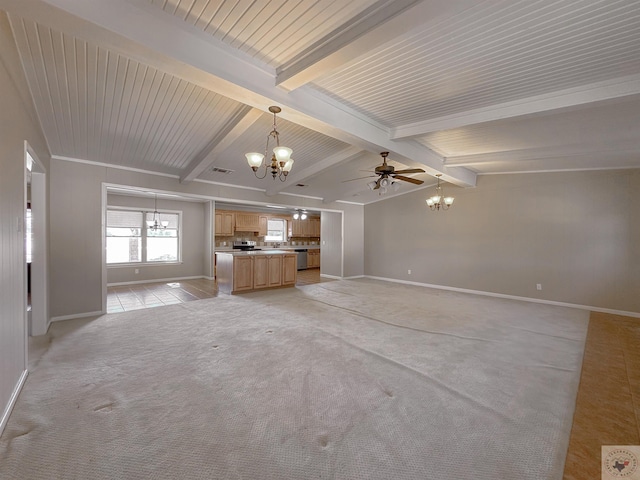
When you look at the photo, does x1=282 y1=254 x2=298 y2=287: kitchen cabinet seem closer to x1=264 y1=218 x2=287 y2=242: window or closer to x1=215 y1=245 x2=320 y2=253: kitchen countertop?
x1=215 y1=245 x2=320 y2=253: kitchen countertop

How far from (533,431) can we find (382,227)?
7.17 meters

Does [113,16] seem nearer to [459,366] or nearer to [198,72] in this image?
[198,72]

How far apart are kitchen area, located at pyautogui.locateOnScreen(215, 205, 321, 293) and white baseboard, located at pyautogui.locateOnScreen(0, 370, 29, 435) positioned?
3.92m

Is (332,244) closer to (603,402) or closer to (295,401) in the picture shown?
(295,401)

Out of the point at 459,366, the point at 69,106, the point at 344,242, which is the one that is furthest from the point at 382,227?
the point at 69,106

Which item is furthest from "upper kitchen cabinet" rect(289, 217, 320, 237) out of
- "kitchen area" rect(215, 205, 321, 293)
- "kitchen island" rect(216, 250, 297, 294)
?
"kitchen island" rect(216, 250, 297, 294)

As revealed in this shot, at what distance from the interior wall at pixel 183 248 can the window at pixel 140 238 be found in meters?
0.19

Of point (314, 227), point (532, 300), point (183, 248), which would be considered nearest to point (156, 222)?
point (183, 248)

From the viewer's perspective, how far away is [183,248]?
853 cm

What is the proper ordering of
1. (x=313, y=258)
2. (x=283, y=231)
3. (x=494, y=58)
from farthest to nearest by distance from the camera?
(x=313, y=258) → (x=283, y=231) → (x=494, y=58)

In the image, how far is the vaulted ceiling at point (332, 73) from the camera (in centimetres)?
193

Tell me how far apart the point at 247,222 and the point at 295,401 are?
817cm

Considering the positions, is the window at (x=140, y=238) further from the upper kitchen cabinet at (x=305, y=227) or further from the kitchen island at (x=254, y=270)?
the upper kitchen cabinet at (x=305, y=227)

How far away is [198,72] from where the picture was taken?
7.48ft
